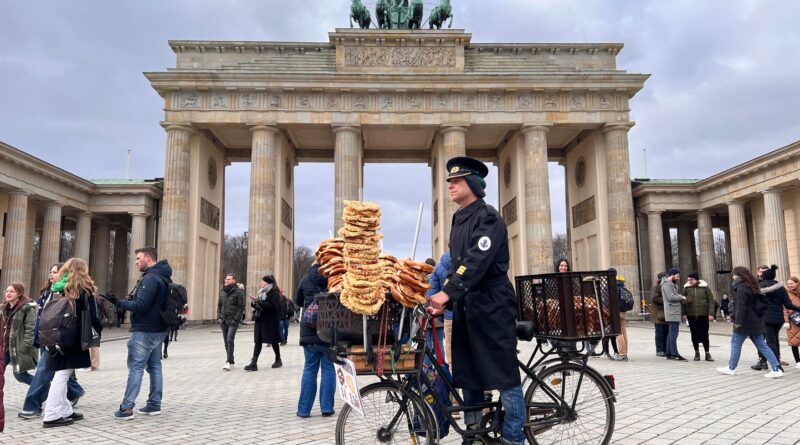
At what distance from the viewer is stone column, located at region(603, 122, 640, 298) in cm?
3164

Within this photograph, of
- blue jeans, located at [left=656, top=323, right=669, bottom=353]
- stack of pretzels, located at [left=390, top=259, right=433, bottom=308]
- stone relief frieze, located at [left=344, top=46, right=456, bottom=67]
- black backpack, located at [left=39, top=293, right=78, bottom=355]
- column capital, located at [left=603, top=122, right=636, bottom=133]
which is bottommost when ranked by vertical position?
blue jeans, located at [left=656, top=323, right=669, bottom=353]

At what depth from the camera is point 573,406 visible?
173 inches

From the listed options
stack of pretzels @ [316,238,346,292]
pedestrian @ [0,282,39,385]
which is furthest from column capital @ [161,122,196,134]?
stack of pretzels @ [316,238,346,292]

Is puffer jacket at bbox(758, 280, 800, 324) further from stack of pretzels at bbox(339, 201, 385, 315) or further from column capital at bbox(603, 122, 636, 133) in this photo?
column capital at bbox(603, 122, 636, 133)

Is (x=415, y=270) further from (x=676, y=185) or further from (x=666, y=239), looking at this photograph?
(x=666, y=239)

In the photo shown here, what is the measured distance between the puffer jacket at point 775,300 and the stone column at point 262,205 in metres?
25.1

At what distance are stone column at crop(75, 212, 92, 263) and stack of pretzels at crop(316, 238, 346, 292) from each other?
34.9 meters

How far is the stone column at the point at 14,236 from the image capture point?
29188mm

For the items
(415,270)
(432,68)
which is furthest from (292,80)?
(415,270)

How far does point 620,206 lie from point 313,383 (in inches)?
1153

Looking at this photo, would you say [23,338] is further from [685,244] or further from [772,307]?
[685,244]

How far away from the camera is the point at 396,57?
109 ft

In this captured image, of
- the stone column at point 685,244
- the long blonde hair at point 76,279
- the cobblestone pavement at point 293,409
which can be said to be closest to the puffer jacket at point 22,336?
the cobblestone pavement at point 293,409

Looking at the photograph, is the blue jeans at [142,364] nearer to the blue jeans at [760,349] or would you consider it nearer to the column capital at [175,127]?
the blue jeans at [760,349]
